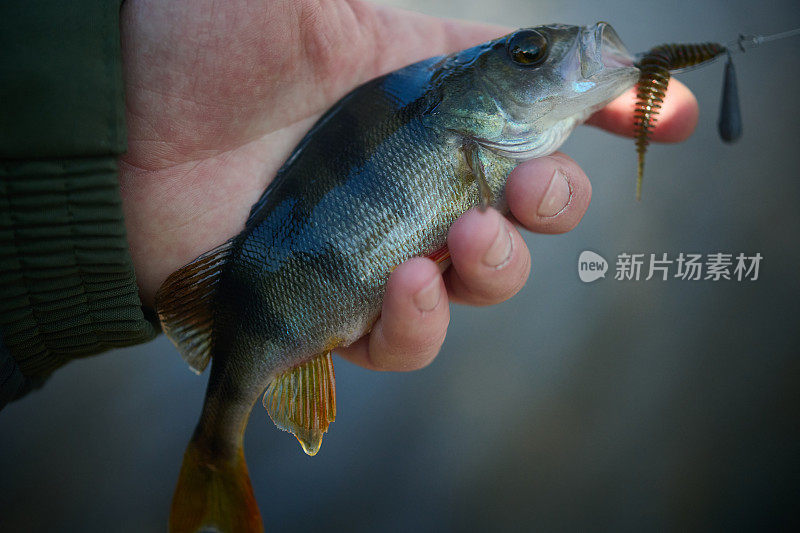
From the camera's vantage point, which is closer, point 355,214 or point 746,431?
point 355,214

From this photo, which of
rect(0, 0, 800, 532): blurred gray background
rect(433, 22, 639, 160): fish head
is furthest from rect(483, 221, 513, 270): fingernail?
rect(0, 0, 800, 532): blurred gray background

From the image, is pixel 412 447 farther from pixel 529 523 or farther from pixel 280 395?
pixel 280 395

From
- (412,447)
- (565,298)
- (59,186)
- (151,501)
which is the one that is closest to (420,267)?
(59,186)

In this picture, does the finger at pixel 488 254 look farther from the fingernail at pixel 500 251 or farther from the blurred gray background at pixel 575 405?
the blurred gray background at pixel 575 405

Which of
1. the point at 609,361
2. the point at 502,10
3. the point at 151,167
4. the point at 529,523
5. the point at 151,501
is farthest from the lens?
the point at 502,10

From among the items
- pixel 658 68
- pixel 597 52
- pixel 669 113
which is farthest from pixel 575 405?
pixel 597 52

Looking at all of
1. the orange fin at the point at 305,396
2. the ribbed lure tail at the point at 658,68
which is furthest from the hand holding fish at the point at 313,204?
the ribbed lure tail at the point at 658,68
